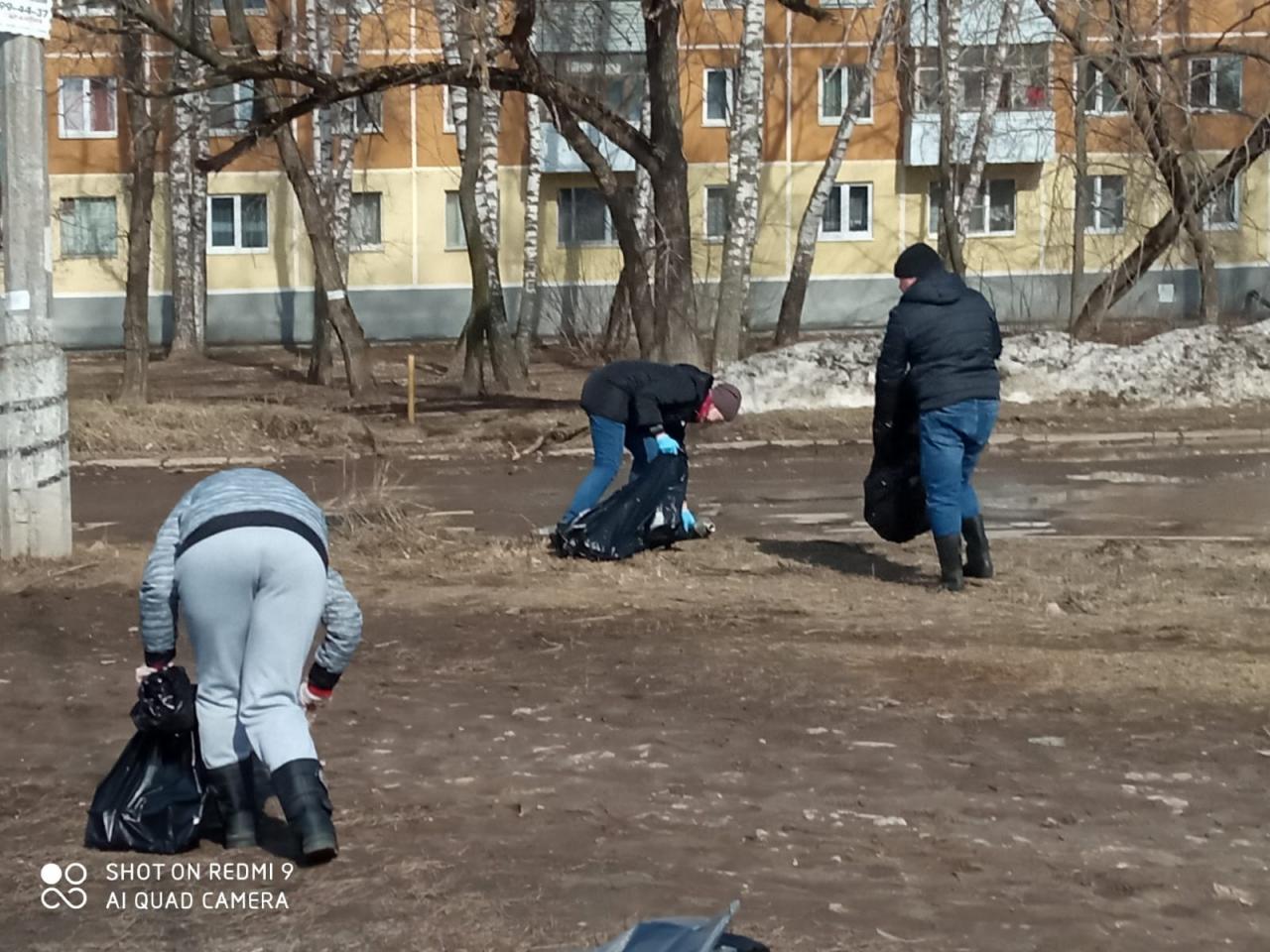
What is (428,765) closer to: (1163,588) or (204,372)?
(1163,588)

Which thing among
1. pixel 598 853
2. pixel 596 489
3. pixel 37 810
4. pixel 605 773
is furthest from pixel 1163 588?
pixel 37 810

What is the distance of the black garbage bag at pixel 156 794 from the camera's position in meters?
5.44

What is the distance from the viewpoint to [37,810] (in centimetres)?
607

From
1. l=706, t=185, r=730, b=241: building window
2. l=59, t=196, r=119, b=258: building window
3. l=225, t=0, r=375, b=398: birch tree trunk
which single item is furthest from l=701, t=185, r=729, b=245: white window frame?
l=225, t=0, r=375, b=398: birch tree trunk

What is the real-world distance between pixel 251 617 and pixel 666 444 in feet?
19.8

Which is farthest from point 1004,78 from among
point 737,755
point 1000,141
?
point 737,755

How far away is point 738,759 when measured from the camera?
262 inches

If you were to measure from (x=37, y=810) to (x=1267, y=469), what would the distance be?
13.2 metres

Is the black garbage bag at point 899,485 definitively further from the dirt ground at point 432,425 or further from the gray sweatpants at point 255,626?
the dirt ground at point 432,425

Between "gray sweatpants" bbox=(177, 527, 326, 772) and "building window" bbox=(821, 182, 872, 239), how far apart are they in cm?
4111

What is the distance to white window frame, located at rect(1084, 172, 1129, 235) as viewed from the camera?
4156 centimetres

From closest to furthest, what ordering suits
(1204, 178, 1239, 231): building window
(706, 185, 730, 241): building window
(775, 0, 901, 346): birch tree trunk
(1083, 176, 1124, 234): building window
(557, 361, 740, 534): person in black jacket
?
(557, 361, 740, 534): person in black jacket, (1204, 178, 1239, 231): building window, (775, 0, 901, 346): birch tree trunk, (1083, 176, 1124, 234): building window, (706, 185, 730, 241): building window

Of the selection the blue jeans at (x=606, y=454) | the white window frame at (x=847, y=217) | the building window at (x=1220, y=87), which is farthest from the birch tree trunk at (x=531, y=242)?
the blue jeans at (x=606, y=454)

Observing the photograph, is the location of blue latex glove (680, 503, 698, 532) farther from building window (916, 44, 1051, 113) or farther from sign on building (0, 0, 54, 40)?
building window (916, 44, 1051, 113)
